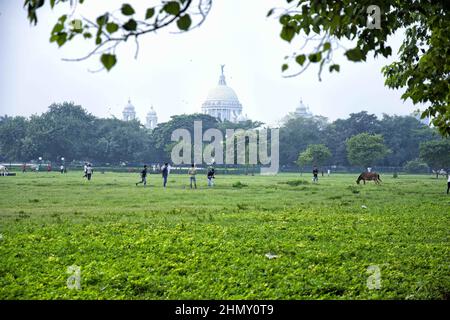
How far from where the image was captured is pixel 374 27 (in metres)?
6.43

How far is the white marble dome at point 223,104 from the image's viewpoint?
141500 millimetres

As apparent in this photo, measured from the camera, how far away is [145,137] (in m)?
86.7

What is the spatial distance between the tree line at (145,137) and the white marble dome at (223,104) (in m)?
50.1

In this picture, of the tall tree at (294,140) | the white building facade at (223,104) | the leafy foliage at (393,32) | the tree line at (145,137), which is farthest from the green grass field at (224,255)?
the white building facade at (223,104)

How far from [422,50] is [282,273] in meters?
4.94

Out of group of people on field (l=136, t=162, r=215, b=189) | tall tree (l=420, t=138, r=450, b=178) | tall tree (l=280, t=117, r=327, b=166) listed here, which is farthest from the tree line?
group of people on field (l=136, t=162, r=215, b=189)

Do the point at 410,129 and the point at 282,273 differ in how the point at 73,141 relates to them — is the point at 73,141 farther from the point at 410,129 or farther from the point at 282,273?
the point at 282,273

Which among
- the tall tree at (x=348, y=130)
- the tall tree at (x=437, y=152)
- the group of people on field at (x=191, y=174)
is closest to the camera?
the group of people on field at (x=191, y=174)

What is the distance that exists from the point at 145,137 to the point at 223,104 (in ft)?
187

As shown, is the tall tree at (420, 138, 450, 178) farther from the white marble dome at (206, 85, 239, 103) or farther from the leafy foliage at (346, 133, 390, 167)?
the white marble dome at (206, 85, 239, 103)

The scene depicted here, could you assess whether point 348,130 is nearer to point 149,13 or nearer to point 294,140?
point 294,140

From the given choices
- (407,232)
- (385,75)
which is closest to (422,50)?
(385,75)

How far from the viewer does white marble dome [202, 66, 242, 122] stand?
141500mm

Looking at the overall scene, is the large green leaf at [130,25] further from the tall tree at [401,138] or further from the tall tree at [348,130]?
the tall tree at [401,138]
